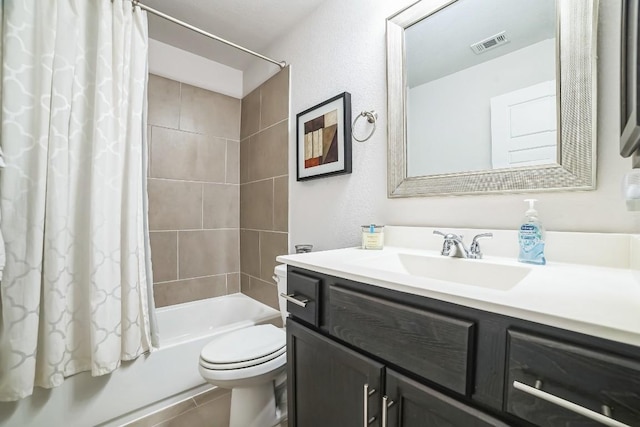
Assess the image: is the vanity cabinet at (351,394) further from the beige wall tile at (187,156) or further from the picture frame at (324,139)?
the beige wall tile at (187,156)

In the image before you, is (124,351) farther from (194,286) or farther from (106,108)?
(106,108)

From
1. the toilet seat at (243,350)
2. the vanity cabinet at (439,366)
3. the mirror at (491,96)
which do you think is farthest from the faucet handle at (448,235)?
the toilet seat at (243,350)

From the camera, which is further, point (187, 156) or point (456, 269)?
point (187, 156)

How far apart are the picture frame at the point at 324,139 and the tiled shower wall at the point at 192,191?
90 cm

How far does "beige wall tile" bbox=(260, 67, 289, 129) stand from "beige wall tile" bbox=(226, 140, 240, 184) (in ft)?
1.30

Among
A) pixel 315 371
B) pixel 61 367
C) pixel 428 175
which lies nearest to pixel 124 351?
pixel 61 367

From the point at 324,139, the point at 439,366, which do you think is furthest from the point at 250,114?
the point at 439,366

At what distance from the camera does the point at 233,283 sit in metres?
2.37

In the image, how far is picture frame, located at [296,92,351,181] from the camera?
142 centimetres

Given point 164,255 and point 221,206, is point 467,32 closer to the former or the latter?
point 221,206

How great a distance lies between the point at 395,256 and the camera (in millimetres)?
1025

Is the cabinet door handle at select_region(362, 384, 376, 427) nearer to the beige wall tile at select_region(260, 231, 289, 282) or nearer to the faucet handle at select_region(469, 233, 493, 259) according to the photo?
the faucet handle at select_region(469, 233, 493, 259)

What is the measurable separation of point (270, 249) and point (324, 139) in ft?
3.04

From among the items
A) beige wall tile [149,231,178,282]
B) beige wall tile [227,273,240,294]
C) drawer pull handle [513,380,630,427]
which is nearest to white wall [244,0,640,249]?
drawer pull handle [513,380,630,427]
